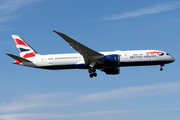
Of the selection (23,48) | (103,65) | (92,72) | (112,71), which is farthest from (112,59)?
(23,48)

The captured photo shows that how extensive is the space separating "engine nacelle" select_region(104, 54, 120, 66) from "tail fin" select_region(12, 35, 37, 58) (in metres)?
17.0

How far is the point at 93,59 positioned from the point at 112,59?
3822 millimetres

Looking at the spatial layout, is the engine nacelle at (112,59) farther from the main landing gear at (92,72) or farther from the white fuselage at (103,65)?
the main landing gear at (92,72)

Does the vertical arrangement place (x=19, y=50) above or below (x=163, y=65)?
above

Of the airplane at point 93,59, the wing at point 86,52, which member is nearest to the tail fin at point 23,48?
the airplane at point 93,59

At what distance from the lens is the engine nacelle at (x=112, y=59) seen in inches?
2467

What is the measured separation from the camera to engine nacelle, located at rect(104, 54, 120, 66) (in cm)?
6266

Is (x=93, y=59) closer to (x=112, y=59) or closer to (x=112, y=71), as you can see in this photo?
(x=112, y=59)

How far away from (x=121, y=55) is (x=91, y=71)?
7.14m

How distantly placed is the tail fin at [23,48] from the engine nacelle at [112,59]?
17.0 m

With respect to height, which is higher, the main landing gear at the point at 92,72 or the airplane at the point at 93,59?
the airplane at the point at 93,59

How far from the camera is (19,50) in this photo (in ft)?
235

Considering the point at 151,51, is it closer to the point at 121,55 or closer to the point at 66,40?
the point at 121,55

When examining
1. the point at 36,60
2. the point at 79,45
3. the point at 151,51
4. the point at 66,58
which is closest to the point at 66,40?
the point at 79,45
